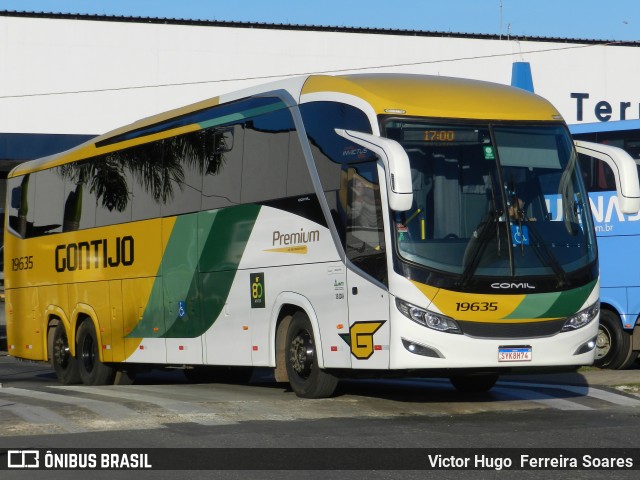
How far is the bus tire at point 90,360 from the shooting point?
20.5m

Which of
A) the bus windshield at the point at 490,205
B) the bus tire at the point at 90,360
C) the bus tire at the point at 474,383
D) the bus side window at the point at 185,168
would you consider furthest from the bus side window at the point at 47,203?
the bus windshield at the point at 490,205

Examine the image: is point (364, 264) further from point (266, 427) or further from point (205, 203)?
point (205, 203)

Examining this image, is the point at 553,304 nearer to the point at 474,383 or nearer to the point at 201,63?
the point at 474,383

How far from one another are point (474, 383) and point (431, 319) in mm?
3455

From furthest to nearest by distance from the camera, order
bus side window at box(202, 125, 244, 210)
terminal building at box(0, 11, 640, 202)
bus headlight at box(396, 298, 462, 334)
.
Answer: terminal building at box(0, 11, 640, 202)
bus side window at box(202, 125, 244, 210)
bus headlight at box(396, 298, 462, 334)

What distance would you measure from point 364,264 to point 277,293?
6.73 feet

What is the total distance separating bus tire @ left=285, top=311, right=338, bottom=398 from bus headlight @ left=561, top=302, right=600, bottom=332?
8.95ft

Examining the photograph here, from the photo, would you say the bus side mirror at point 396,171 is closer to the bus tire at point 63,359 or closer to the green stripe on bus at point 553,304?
the green stripe on bus at point 553,304

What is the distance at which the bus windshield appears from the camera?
13.1 m

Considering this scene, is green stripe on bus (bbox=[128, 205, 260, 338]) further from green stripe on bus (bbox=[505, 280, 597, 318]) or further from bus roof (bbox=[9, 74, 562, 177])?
green stripe on bus (bbox=[505, 280, 597, 318])

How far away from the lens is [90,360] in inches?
824

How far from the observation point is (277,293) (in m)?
15.3

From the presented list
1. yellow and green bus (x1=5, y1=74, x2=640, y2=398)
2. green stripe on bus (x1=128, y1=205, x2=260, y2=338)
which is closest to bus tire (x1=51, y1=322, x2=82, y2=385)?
green stripe on bus (x1=128, y1=205, x2=260, y2=338)

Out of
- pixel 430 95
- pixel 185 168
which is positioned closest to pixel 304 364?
pixel 430 95
